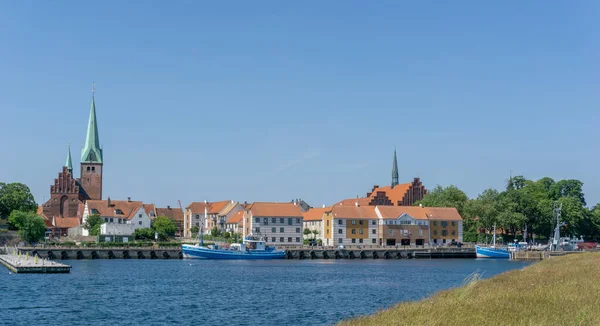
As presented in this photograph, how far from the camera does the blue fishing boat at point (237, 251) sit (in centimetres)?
11144

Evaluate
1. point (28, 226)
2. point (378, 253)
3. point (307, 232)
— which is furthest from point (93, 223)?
point (378, 253)

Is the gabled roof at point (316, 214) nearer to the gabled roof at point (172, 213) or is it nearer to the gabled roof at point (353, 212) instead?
the gabled roof at point (353, 212)

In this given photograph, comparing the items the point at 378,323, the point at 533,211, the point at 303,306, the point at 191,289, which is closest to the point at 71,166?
the point at 533,211

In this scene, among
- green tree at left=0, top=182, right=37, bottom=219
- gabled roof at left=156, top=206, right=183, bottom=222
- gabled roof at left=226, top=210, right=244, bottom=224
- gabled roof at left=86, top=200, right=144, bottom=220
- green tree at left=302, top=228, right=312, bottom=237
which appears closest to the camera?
green tree at left=0, top=182, right=37, bottom=219

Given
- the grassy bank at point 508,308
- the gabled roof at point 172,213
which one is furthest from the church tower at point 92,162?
the grassy bank at point 508,308

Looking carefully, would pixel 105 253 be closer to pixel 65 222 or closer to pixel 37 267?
pixel 37 267

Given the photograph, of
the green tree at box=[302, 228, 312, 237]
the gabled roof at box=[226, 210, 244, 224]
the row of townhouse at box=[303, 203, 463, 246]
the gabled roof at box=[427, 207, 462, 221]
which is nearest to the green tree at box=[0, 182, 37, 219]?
the gabled roof at box=[226, 210, 244, 224]

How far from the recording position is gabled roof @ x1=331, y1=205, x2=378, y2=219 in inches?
5221

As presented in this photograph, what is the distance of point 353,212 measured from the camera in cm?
13425

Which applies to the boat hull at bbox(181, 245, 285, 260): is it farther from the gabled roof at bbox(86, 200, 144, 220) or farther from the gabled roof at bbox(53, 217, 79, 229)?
the gabled roof at bbox(53, 217, 79, 229)

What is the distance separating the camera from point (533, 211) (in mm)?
142875

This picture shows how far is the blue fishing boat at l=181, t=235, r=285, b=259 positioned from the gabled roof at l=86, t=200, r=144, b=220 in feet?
130

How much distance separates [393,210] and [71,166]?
84.6m

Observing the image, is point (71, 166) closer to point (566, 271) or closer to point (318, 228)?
point (318, 228)
